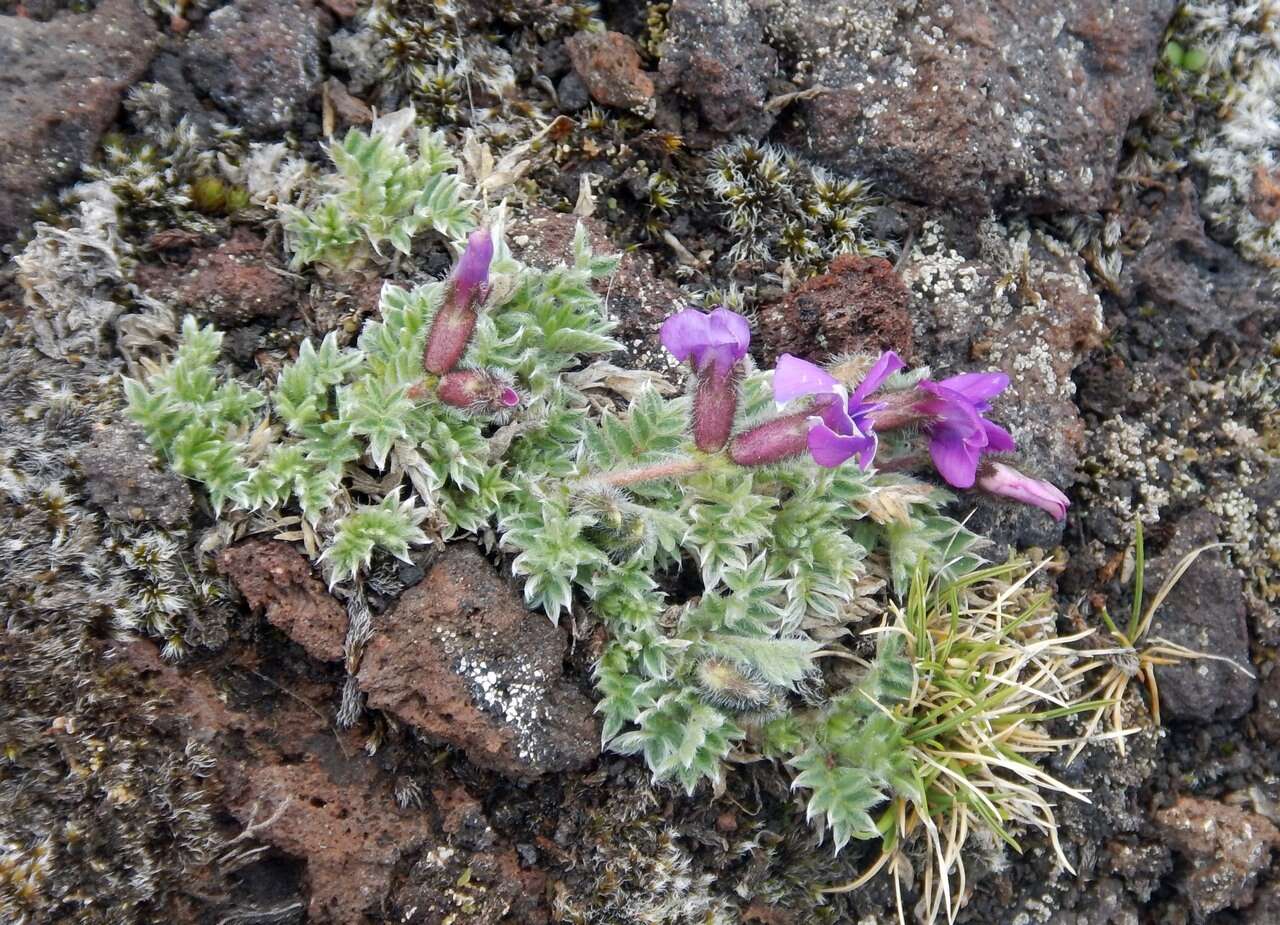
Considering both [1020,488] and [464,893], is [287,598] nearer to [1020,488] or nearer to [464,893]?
[464,893]

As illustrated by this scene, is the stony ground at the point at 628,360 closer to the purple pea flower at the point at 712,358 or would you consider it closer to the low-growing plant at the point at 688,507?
the low-growing plant at the point at 688,507

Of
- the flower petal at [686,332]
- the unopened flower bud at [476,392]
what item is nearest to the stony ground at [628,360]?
the unopened flower bud at [476,392]

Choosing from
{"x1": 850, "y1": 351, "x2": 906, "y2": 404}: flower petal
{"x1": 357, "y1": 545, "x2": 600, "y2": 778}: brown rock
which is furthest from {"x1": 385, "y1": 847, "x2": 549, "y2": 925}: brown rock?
{"x1": 850, "y1": 351, "x2": 906, "y2": 404}: flower petal

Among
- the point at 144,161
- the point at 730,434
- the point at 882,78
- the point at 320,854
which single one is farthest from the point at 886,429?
the point at 144,161

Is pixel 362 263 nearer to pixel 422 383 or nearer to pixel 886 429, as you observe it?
pixel 422 383

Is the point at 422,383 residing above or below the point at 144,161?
below

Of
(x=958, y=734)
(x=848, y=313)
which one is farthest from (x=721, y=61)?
(x=958, y=734)

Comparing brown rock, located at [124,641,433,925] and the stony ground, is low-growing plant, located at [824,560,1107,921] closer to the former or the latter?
the stony ground
